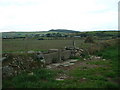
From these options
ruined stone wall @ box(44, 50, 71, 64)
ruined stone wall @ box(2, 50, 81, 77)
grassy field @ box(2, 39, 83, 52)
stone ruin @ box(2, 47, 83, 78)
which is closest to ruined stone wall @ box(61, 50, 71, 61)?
ruined stone wall @ box(44, 50, 71, 64)

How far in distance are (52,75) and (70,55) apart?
231 inches

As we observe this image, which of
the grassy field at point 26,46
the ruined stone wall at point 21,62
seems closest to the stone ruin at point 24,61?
the ruined stone wall at point 21,62

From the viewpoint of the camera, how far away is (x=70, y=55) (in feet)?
43.4

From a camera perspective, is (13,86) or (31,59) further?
(31,59)

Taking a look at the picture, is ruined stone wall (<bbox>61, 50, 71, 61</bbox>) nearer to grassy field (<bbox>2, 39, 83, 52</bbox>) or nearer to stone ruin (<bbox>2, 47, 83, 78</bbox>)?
stone ruin (<bbox>2, 47, 83, 78</bbox>)

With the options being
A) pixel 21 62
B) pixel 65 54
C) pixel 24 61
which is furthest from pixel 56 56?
pixel 21 62

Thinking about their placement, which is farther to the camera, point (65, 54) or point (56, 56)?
point (65, 54)

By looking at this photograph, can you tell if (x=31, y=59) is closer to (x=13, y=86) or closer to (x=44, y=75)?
(x=44, y=75)

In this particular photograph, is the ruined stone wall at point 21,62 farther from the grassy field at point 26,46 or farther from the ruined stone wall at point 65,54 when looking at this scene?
the grassy field at point 26,46

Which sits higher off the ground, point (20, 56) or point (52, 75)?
point (20, 56)

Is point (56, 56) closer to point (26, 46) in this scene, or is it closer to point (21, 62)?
point (21, 62)

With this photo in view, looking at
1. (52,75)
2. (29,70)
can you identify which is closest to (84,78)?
(52,75)

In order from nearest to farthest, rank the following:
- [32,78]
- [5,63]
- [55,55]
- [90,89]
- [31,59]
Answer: [90,89] → [32,78] → [5,63] → [31,59] → [55,55]

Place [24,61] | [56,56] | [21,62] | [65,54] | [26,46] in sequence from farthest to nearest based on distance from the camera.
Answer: [26,46]
[65,54]
[56,56]
[24,61]
[21,62]
